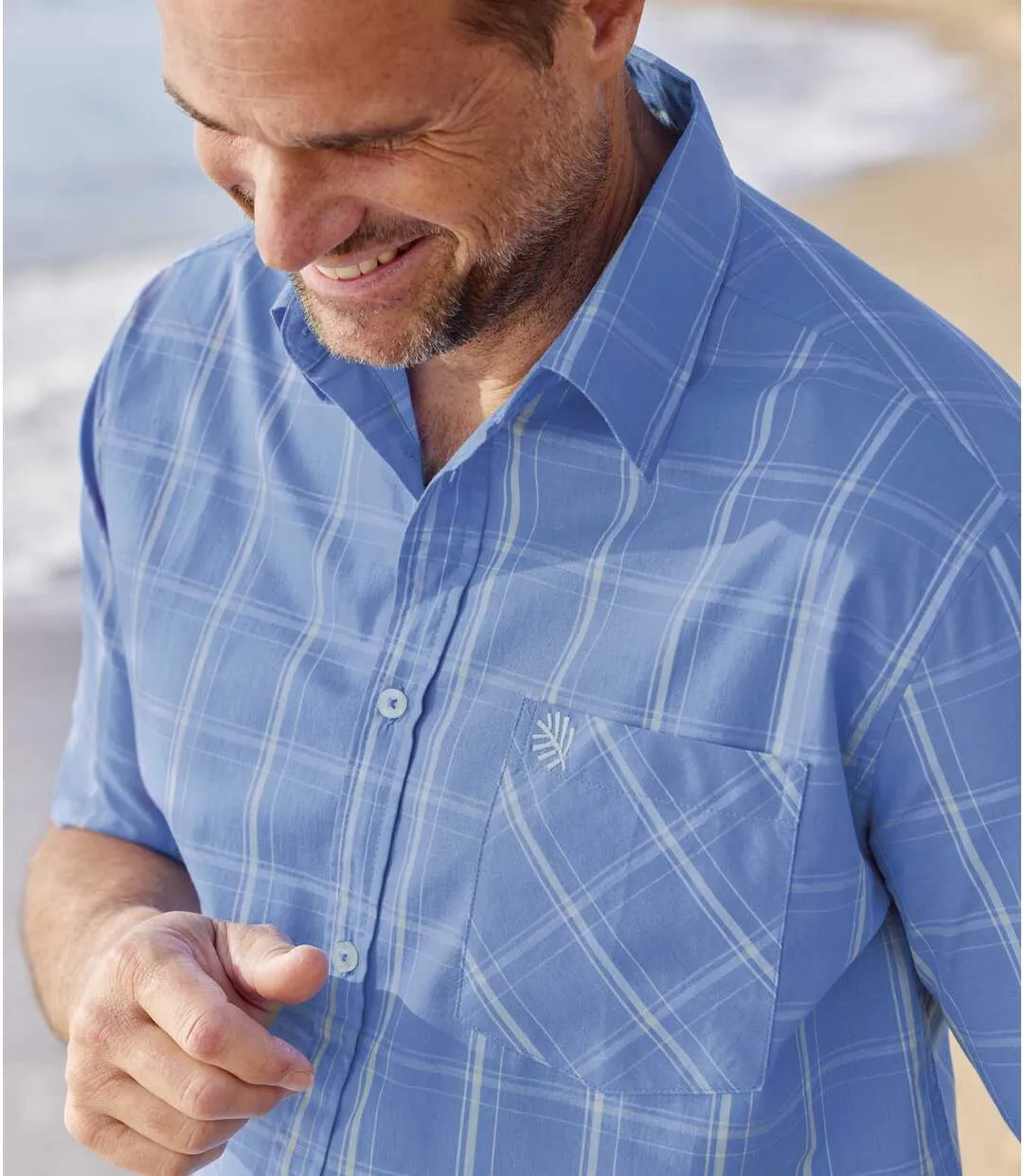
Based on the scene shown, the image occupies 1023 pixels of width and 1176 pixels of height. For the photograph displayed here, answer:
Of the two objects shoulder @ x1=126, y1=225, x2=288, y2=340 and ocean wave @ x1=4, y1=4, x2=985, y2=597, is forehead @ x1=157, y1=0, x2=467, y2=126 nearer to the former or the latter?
shoulder @ x1=126, y1=225, x2=288, y2=340

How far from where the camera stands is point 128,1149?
1355 mm

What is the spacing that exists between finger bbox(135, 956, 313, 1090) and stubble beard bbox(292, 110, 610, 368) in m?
0.53

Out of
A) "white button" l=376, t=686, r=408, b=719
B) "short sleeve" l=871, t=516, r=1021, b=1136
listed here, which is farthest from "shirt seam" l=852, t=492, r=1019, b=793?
"white button" l=376, t=686, r=408, b=719

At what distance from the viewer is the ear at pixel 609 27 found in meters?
1.30

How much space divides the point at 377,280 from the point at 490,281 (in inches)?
3.7

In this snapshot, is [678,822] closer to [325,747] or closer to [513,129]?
[325,747]

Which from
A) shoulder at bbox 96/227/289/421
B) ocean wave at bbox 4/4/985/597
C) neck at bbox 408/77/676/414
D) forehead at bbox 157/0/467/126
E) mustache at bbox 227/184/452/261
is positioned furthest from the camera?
ocean wave at bbox 4/4/985/597

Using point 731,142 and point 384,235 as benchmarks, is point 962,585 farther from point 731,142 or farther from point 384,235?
point 731,142

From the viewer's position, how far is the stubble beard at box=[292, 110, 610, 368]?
4.37ft

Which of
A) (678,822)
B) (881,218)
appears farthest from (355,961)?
(881,218)

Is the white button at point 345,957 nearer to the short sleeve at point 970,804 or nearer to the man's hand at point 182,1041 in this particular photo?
the man's hand at point 182,1041

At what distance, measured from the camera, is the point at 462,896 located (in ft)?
4.34

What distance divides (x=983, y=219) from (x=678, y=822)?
524 centimetres

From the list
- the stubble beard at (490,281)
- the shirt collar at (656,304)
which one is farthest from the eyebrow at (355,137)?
the shirt collar at (656,304)
